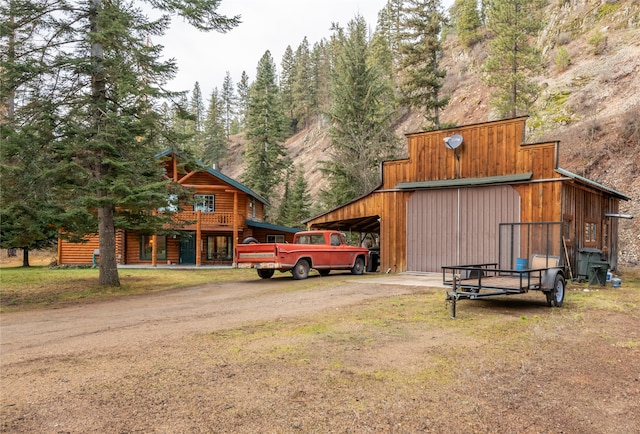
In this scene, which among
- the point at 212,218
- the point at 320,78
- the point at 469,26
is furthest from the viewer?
the point at 320,78

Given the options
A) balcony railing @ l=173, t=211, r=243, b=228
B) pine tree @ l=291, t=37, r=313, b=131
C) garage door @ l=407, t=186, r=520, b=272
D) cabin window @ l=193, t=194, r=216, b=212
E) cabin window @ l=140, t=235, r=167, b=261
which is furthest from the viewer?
pine tree @ l=291, t=37, r=313, b=131

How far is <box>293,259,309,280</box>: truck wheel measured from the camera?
16641 mm

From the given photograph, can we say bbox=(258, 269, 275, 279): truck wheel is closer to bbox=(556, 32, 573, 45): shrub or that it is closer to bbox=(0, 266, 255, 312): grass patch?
bbox=(0, 266, 255, 312): grass patch

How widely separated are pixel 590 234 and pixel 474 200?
221 inches

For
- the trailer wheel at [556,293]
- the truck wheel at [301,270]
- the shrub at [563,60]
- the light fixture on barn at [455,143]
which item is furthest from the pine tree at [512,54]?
the trailer wheel at [556,293]

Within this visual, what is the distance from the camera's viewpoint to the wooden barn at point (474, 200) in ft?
51.2

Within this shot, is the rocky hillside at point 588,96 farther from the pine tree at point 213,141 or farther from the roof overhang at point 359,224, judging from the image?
the pine tree at point 213,141

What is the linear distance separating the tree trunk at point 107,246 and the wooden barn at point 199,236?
12.7m

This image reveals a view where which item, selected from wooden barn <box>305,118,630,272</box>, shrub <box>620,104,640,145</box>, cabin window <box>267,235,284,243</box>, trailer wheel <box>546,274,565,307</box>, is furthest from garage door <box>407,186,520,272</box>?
shrub <box>620,104,640,145</box>

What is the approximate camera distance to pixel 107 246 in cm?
1471

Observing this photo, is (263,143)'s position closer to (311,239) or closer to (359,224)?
(359,224)

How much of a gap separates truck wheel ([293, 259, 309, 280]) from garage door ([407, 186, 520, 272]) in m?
4.68

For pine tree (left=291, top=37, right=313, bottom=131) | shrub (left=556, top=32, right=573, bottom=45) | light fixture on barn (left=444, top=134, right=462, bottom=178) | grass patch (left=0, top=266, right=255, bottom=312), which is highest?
pine tree (left=291, top=37, right=313, bottom=131)

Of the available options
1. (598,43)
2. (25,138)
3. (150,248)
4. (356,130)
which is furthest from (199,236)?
(598,43)
